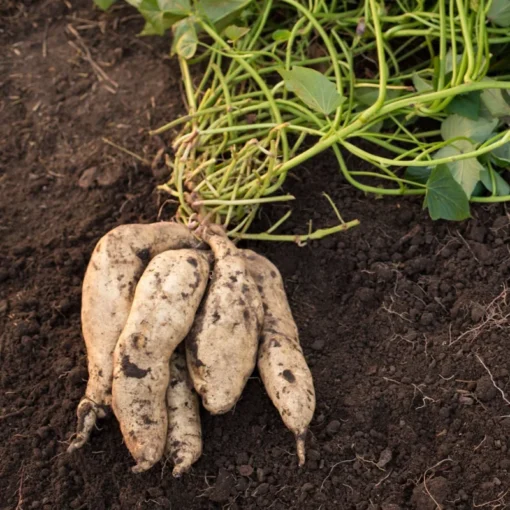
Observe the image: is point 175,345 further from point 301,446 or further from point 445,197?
point 445,197

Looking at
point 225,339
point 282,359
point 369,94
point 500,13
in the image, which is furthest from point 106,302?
point 500,13

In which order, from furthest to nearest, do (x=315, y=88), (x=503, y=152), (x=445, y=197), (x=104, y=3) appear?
(x=104, y=3)
(x=503, y=152)
(x=445, y=197)
(x=315, y=88)

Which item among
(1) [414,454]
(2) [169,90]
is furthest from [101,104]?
(1) [414,454]

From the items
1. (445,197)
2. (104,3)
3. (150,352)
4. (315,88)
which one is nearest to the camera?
(150,352)

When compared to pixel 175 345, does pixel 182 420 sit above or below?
below

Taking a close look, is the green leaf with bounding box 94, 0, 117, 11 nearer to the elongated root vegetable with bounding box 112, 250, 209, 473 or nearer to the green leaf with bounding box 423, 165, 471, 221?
the elongated root vegetable with bounding box 112, 250, 209, 473

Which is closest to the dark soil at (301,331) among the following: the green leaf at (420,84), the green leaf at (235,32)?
the green leaf at (420,84)

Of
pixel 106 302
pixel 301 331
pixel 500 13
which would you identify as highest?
pixel 500 13
